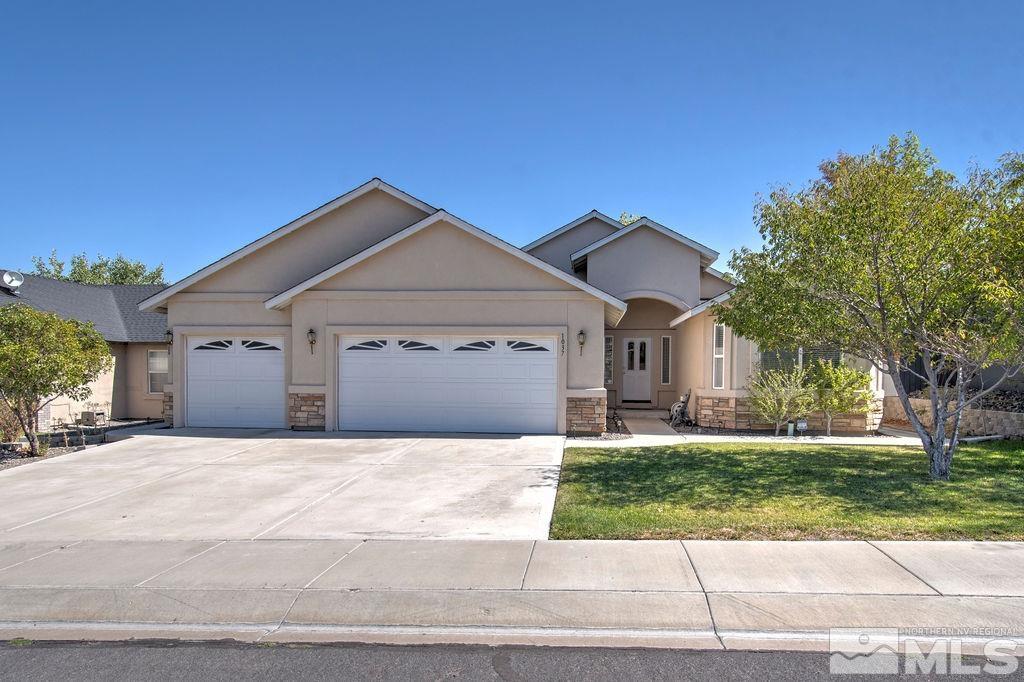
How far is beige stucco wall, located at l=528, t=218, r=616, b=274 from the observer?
2167 cm

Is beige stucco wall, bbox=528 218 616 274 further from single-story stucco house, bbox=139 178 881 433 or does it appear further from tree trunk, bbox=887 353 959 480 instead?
tree trunk, bbox=887 353 959 480

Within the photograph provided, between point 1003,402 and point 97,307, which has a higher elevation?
point 97,307

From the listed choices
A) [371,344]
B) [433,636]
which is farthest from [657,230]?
[433,636]

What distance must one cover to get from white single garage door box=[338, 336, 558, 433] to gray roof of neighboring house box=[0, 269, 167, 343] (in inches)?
282

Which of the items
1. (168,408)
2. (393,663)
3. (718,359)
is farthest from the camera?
(168,408)

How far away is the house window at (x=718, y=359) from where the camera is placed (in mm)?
15391

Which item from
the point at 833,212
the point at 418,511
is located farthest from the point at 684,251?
the point at 418,511

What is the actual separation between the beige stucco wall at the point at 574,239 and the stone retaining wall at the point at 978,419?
976cm

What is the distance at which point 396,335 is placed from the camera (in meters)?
15.0

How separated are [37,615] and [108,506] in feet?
11.8

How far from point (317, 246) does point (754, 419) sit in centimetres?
1137

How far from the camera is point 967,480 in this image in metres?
9.41

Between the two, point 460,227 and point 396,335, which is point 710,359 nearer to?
point 460,227

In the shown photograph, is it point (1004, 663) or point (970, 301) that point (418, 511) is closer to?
point (1004, 663)
